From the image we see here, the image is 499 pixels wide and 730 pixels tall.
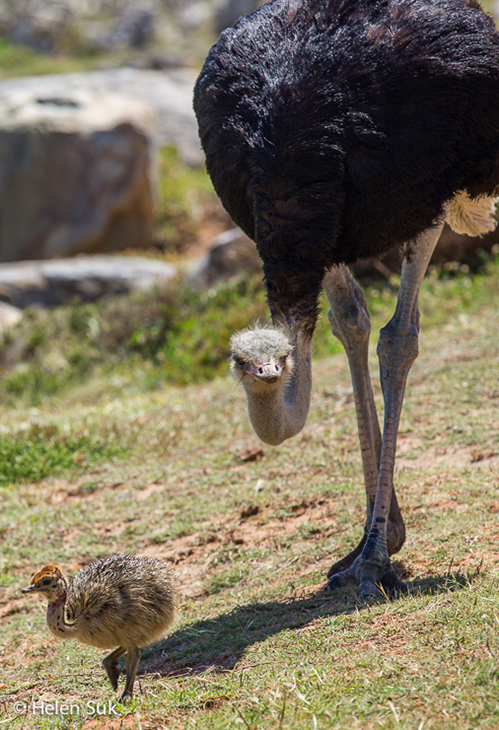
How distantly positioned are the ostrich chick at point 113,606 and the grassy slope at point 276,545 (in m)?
0.19

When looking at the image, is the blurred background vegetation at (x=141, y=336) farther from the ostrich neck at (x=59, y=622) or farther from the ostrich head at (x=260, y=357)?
the ostrich neck at (x=59, y=622)

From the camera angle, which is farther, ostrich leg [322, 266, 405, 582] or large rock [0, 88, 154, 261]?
large rock [0, 88, 154, 261]

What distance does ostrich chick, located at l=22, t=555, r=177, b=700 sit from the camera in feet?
12.2

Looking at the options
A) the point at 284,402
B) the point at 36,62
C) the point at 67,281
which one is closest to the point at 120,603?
the point at 284,402

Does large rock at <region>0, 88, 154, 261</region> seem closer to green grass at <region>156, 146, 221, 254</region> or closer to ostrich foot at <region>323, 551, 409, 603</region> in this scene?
green grass at <region>156, 146, 221, 254</region>

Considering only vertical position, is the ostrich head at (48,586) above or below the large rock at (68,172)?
below

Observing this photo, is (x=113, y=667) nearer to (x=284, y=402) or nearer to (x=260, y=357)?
(x=284, y=402)

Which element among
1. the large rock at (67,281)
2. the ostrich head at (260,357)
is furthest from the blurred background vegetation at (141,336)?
the ostrich head at (260,357)

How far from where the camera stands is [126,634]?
12.1ft

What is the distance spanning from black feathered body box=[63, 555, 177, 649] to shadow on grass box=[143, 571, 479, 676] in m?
0.22

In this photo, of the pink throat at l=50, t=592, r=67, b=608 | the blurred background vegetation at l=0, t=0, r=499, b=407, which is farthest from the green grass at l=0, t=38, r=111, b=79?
the pink throat at l=50, t=592, r=67, b=608

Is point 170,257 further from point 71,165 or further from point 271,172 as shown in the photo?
point 271,172

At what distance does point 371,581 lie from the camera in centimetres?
408

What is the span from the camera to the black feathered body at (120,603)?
12.2 feet
